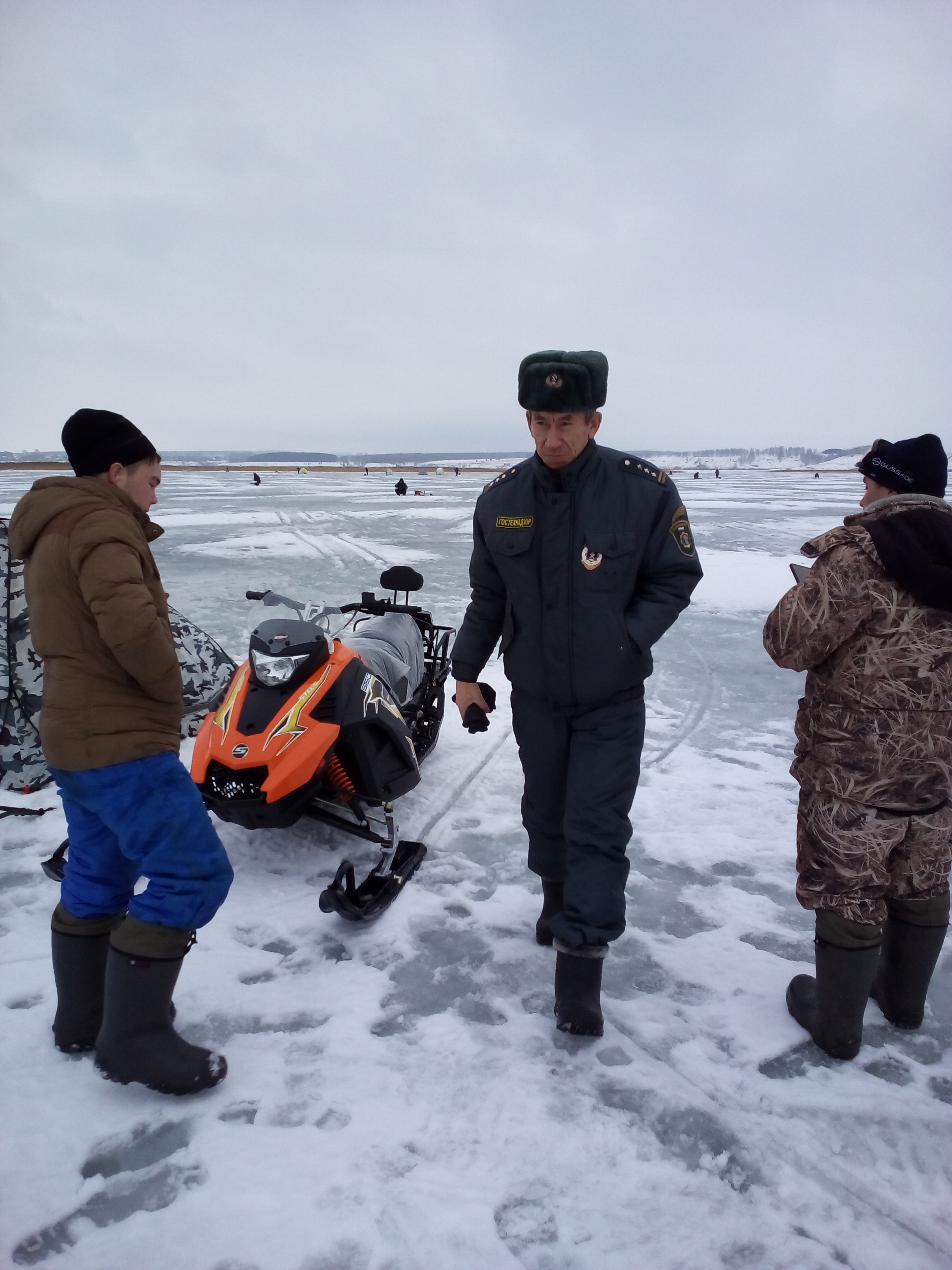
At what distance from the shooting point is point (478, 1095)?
1821mm

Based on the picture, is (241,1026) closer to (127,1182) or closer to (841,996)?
(127,1182)

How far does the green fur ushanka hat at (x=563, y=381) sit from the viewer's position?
195cm

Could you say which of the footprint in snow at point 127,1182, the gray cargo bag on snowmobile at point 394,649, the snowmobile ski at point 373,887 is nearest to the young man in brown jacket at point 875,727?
the snowmobile ski at point 373,887

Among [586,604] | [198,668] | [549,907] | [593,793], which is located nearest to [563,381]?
[586,604]

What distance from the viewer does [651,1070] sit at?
1925mm

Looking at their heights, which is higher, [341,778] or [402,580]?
[402,580]

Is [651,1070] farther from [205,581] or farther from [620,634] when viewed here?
[205,581]

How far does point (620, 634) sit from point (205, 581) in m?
7.04

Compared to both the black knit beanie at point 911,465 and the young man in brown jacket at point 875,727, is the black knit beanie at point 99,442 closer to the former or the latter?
the young man in brown jacket at point 875,727

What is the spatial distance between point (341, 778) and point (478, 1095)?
129cm

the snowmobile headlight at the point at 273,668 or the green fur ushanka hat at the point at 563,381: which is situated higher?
the green fur ushanka hat at the point at 563,381

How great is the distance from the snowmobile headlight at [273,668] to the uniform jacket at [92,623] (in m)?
0.83

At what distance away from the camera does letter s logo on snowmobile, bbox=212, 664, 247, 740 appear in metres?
2.57

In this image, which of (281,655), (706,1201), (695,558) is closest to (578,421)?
(695,558)
